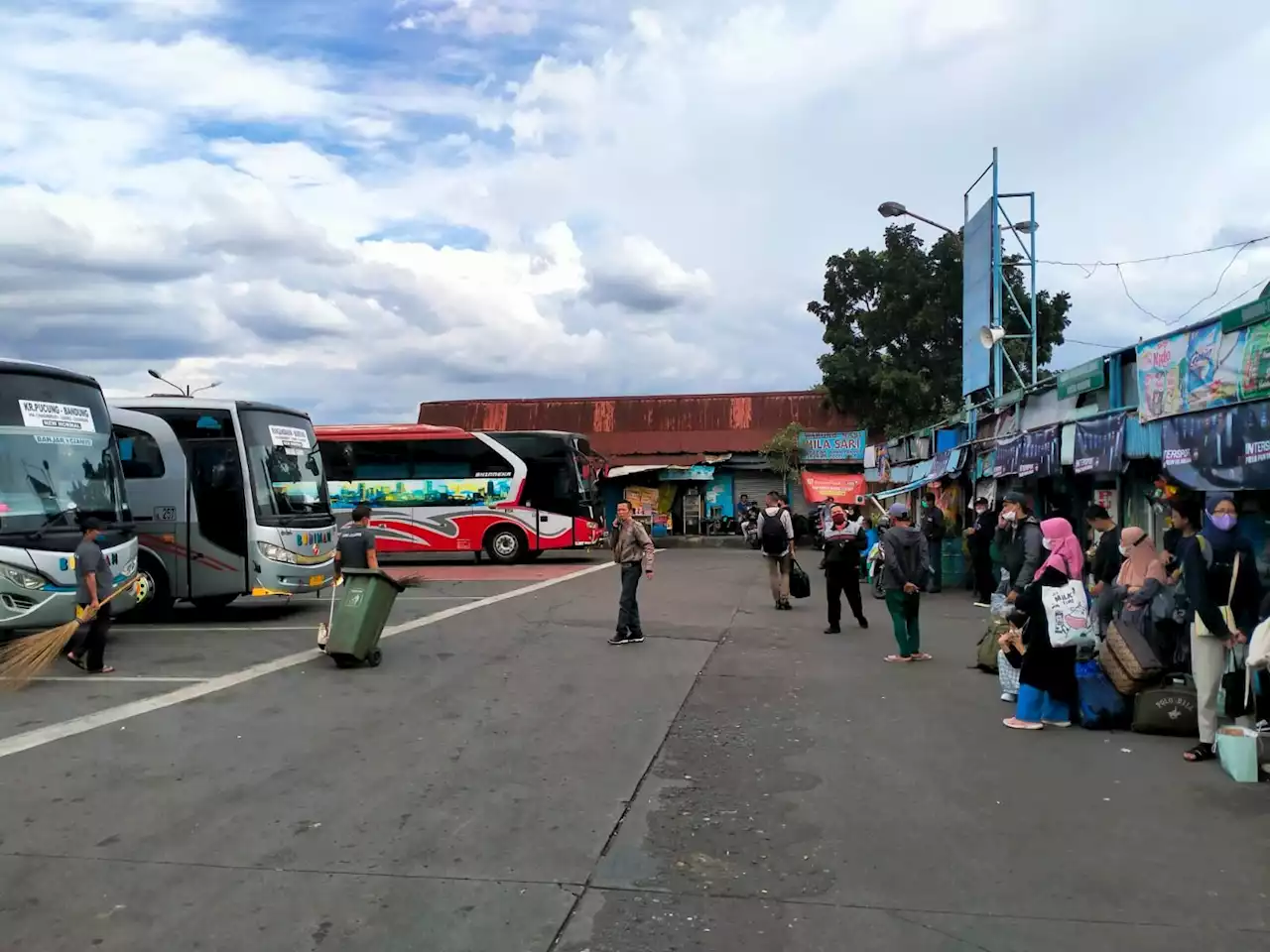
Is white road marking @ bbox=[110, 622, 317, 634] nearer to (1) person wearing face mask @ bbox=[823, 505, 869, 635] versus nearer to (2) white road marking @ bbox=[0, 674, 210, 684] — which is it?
(2) white road marking @ bbox=[0, 674, 210, 684]

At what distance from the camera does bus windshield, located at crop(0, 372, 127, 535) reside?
10.1 m

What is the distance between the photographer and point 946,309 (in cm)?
3128

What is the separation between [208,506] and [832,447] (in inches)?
970

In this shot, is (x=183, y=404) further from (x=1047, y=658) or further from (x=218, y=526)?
(x=1047, y=658)

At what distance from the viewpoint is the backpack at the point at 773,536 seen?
1467 cm

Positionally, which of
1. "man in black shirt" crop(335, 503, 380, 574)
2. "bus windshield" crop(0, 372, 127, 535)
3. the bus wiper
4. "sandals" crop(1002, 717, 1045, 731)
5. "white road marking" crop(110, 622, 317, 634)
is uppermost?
"bus windshield" crop(0, 372, 127, 535)

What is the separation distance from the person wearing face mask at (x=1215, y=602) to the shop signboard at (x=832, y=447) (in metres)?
27.9

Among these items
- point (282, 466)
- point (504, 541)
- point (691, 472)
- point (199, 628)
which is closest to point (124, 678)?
point (199, 628)

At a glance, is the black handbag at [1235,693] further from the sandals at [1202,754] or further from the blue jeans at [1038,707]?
the blue jeans at [1038,707]

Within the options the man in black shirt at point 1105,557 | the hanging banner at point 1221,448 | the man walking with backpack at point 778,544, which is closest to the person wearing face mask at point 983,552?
the man walking with backpack at point 778,544

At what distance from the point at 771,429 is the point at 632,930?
3327 centimetres

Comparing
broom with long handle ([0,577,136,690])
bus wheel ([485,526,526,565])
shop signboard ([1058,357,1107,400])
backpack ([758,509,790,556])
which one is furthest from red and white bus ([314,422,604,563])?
broom with long handle ([0,577,136,690])

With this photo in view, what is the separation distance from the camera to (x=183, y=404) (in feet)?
45.8

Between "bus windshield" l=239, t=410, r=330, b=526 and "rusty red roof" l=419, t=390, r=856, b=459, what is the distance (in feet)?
72.0
